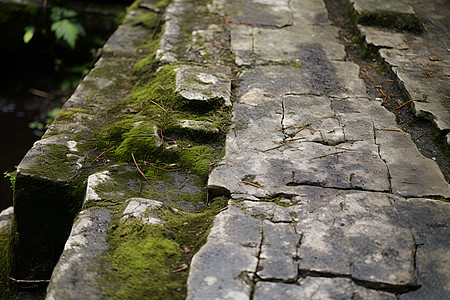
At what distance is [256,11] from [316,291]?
3.26 m

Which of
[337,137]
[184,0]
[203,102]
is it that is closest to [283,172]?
[337,137]

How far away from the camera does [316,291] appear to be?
1.53 meters

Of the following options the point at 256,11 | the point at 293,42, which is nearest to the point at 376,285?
the point at 293,42

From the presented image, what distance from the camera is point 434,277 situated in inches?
62.7

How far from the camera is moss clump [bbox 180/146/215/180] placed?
7.36 ft

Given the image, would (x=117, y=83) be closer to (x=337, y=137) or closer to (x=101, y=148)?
(x=101, y=148)

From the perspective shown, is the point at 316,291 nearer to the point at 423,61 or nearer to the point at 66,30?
the point at 423,61

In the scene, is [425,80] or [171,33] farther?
[171,33]

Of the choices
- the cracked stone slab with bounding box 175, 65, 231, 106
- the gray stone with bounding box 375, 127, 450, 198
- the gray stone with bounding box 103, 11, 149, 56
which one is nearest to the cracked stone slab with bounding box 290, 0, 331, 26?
the cracked stone slab with bounding box 175, 65, 231, 106

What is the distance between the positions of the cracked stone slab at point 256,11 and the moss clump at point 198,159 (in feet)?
6.49

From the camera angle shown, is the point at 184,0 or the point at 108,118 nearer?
the point at 108,118

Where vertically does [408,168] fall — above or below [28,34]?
above

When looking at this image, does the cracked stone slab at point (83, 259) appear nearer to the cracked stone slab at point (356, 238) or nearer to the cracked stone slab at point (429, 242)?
the cracked stone slab at point (356, 238)

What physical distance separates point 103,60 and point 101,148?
→ 4.35 feet
